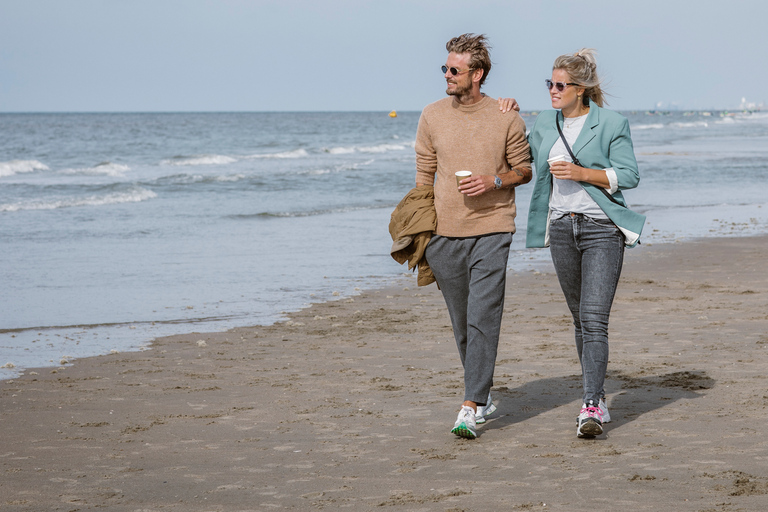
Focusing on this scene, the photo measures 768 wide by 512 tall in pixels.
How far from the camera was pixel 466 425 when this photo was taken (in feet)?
13.8

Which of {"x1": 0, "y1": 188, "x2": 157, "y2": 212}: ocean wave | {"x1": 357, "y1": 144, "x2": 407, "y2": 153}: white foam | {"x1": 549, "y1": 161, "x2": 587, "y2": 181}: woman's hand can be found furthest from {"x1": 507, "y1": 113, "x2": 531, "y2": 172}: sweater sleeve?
{"x1": 357, "y1": 144, "x2": 407, "y2": 153}: white foam

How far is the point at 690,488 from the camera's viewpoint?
349 cm

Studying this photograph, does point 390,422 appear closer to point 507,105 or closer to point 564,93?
point 507,105

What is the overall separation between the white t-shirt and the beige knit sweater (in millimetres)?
190

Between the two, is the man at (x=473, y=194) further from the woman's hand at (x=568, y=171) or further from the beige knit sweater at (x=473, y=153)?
the woman's hand at (x=568, y=171)

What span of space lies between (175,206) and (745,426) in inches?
609

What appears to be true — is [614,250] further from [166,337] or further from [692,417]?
[166,337]

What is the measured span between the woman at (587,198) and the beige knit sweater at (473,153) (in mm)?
146

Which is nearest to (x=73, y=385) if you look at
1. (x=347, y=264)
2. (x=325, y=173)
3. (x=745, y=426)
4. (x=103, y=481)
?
(x=103, y=481)

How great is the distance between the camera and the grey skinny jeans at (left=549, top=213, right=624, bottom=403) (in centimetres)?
419

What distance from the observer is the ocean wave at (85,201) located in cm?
1808

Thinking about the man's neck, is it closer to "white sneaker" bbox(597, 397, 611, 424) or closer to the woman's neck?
the woman's neck

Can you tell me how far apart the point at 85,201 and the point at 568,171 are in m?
17.0

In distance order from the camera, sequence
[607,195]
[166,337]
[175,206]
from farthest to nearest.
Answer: [175,206] < [166,337] < [607,195]
